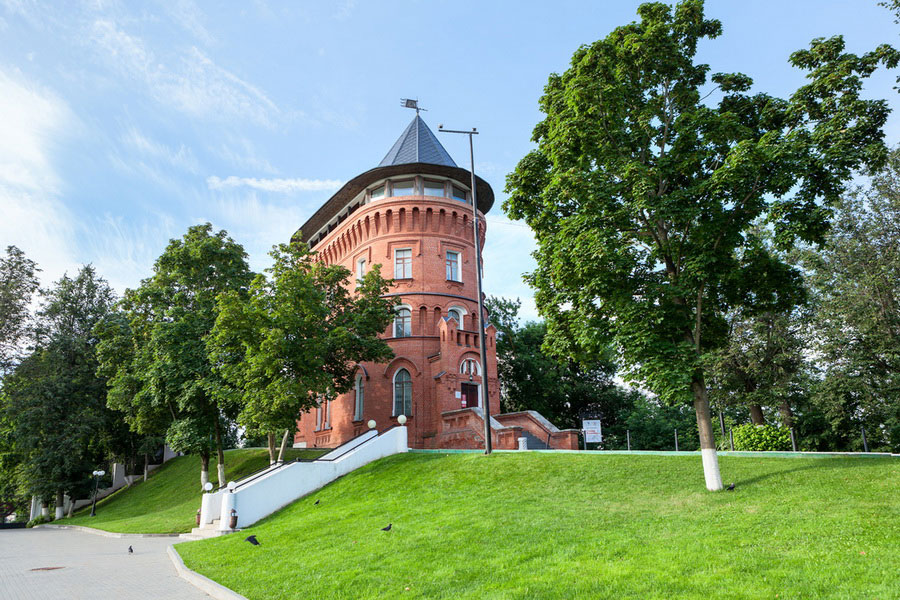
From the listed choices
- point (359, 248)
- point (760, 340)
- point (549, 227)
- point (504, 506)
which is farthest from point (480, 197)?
point (504, 506)

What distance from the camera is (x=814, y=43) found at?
12.8 m

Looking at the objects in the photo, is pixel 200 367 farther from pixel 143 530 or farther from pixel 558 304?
pixel 558 304

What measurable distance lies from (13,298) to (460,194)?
30.2 meters

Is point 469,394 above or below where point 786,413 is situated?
above

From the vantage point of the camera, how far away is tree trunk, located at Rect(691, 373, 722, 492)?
12.2m

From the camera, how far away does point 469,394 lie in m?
30.2

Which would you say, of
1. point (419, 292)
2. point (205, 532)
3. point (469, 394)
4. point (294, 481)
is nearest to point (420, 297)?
point (419, 292)

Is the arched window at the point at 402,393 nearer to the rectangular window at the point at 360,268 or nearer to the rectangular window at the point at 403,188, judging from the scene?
the rectangular window at the point at 360,268

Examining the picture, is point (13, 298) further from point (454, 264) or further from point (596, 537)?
point (596, 537)

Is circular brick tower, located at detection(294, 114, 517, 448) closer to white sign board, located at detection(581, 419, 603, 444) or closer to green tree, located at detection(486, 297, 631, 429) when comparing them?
white sign board, located at detection(581, 419, 603, 444)

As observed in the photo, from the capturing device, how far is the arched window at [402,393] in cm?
3036

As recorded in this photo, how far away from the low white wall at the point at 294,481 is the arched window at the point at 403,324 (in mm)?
9351

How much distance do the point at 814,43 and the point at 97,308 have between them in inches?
1758

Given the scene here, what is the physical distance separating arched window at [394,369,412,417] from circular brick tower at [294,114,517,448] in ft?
0.18
